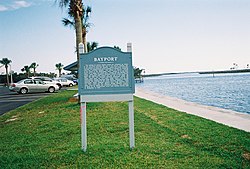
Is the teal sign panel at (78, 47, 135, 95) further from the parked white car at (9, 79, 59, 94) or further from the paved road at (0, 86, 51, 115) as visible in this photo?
the parked white car at (9, 79, 59, 94)

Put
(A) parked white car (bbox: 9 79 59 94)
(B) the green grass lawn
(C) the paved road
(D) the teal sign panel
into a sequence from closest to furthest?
(B) the green grass lawn < (D) the teal sign panel < (C) the paved road < (A) parked white car (bbox: 9 79 59 94)

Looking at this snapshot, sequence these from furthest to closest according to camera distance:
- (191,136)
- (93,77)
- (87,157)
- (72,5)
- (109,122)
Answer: (72,5), (109,122), (191,136), (93,77), (87,157)

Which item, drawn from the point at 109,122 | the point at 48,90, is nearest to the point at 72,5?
the point at 109,122

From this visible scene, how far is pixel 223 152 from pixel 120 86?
7.72 ft

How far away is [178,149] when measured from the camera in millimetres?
5523

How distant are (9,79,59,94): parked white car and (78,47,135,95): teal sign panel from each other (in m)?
22.3

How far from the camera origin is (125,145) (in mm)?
5945

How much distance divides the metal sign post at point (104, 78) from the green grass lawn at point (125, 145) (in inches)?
22.8

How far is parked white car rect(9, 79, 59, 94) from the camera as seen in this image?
26155 millimetres

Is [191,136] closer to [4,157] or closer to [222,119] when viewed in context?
[222,119]

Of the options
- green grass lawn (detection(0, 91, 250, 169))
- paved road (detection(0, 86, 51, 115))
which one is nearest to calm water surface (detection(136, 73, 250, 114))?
green grass lawn (detection(0, 91, 250, 169))

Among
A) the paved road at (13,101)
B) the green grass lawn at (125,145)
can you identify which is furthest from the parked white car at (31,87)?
the green grass lawn at (125,145)

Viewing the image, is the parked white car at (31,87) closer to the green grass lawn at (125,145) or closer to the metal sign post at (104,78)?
the green grass lawn at (125,145)

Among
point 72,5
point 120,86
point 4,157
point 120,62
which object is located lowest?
point 4,157
